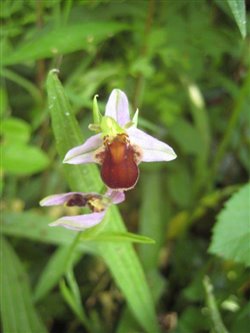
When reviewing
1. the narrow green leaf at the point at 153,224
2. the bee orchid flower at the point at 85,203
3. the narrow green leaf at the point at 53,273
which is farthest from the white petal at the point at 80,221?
the narrow green leaf at the point at 153,224

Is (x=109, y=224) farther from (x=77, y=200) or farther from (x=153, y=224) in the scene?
(x=153, y=224)

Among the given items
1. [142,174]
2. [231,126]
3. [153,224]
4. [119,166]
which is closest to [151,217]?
[153,224]

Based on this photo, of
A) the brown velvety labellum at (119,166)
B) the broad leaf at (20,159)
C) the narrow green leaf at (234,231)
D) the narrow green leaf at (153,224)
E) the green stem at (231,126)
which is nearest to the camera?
the brown velvety labellum at (119,166)

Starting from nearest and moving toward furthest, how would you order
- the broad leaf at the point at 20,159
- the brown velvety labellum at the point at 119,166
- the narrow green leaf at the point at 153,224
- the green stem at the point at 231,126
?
the brown velvety labellum at the point at 119,166
the broad leaf at the point at 20,159
the green stem at the point at 231,126
the narrow green leaf at the point at 153,224

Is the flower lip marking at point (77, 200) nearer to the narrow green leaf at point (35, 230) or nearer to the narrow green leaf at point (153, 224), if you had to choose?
the narrow green leaf at point (35, 230)

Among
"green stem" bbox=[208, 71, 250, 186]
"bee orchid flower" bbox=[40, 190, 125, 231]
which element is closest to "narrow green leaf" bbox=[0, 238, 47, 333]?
"bee orchid flower" bbox=[40, 190, 125, 231]

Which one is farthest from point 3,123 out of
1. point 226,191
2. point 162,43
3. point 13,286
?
point 226,191
